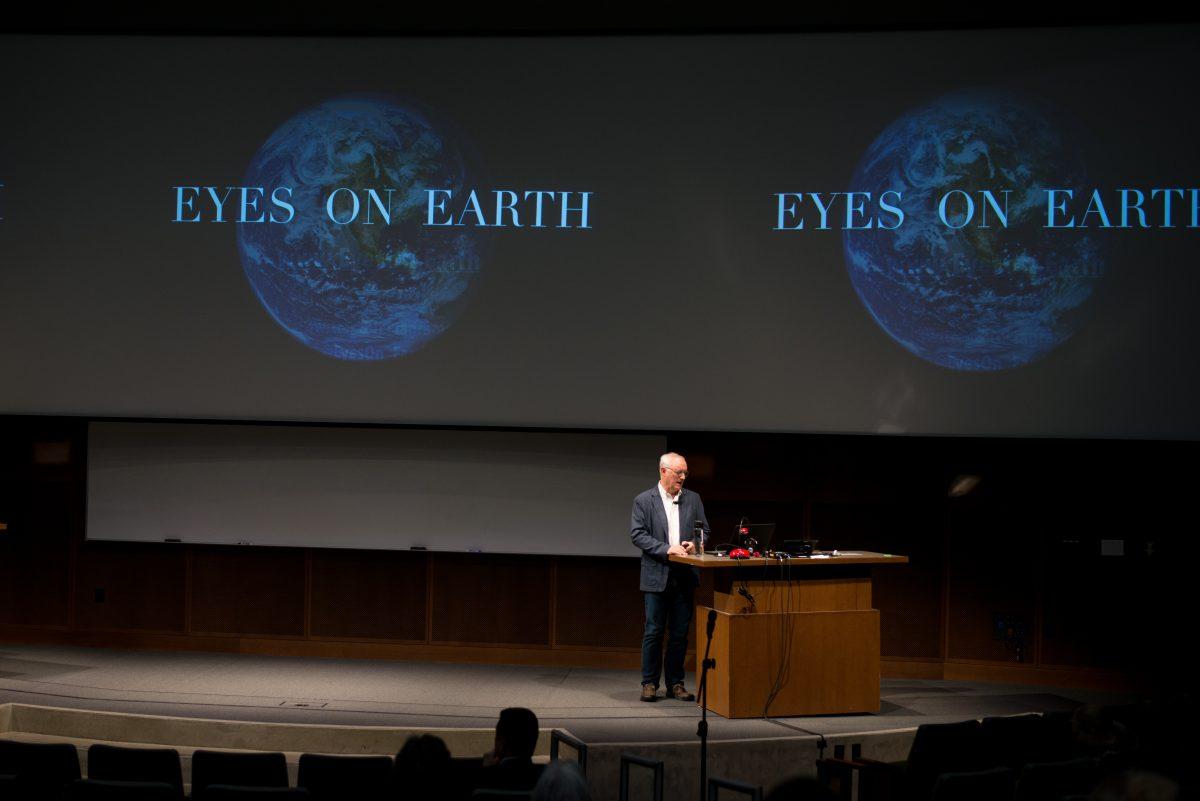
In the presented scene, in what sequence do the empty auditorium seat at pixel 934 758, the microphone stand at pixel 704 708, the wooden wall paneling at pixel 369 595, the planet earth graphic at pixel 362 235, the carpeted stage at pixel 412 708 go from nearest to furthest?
the empty auditorium seat at pixel 934 758
the microphone stand at pixel 704 708
the carpeted stage at pixel 412 708
the planet earth graphic at pixel 362 235
the wooden wall paneling at pixel 369 595

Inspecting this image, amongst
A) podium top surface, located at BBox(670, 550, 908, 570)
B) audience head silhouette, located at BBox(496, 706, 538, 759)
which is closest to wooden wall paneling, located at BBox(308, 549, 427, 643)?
podium top surface, located at BBox(670, 550, 908, 570)

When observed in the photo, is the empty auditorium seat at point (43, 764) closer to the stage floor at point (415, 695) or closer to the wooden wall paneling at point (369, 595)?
the stage floor at point (415, 695)

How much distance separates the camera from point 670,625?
6.59m

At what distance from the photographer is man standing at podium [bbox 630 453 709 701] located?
6.55m

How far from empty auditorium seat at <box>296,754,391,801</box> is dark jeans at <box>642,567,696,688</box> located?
8.87 ft

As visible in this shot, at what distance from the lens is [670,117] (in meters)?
7.51

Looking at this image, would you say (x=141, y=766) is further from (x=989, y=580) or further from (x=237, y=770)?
(x=989, y=580)

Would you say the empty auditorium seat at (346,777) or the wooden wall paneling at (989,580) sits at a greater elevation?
the wooden wall paneling at (989,580)

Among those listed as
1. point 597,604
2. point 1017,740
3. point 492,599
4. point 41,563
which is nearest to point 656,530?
point 597,604

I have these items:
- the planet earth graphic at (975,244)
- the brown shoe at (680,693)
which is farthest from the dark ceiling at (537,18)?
the brown shoe at (680,693)

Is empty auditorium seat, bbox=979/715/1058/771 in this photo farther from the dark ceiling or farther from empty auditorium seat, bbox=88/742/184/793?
the dark ceiling

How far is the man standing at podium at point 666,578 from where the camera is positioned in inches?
258

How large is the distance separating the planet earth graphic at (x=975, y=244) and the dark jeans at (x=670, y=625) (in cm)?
220

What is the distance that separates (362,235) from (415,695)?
9.89 feet
